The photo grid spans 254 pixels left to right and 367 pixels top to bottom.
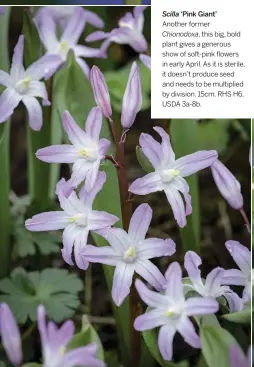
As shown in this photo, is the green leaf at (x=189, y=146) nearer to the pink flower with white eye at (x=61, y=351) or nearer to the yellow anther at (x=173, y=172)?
the yellow anther at (x=173, y=172)

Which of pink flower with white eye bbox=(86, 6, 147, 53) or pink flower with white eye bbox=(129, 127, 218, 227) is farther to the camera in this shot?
pink flower with white eye bbox=(86, 6, 147, 53)

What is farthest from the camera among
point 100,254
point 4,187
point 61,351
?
point 4,187

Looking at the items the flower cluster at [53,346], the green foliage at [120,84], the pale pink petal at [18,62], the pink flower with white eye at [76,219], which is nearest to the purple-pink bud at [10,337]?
the flower cluster at [53,346]

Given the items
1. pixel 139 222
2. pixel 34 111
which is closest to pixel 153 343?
pixel 139 222

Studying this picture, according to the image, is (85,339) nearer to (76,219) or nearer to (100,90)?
(76,219)

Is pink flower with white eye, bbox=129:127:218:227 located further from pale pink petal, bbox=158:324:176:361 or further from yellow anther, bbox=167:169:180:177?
pale pink petal, bbox=158:324:176:361

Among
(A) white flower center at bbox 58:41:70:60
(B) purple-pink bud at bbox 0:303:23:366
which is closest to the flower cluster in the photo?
(B) purple-pink bud at bbox 0:303:23:366
